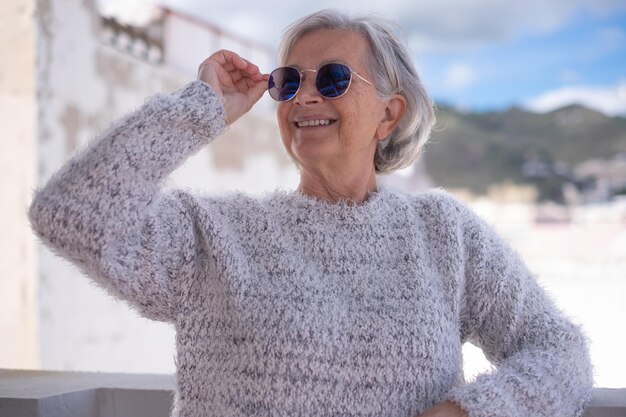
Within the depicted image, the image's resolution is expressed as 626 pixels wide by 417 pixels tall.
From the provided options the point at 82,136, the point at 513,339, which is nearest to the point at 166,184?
the point at 513,339

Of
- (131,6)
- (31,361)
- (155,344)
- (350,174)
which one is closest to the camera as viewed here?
(350,174)

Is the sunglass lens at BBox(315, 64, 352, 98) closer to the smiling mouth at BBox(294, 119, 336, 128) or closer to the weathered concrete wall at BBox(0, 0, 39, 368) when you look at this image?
the smiling mouth at BBox(294, 119, 336, 128)

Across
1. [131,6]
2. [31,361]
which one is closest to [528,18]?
[131,6]

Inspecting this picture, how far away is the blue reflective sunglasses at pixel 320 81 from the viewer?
149cm

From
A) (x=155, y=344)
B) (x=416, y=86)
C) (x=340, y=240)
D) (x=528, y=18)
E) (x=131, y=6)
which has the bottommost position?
(x=155, y=344)

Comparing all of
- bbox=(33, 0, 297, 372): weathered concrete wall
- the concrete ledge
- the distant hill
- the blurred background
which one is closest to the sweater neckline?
the blurred background

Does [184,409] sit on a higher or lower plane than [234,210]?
lower

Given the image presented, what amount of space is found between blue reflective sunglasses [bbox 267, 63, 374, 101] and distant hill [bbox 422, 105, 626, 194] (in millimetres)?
23083

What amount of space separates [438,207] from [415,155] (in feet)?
0.82

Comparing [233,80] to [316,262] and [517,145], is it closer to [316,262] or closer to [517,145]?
[316,262]

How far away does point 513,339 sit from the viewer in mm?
1519

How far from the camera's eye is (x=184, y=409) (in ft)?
4.60

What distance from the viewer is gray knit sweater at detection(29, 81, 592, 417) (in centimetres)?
126

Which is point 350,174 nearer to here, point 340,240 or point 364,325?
point 340,240
